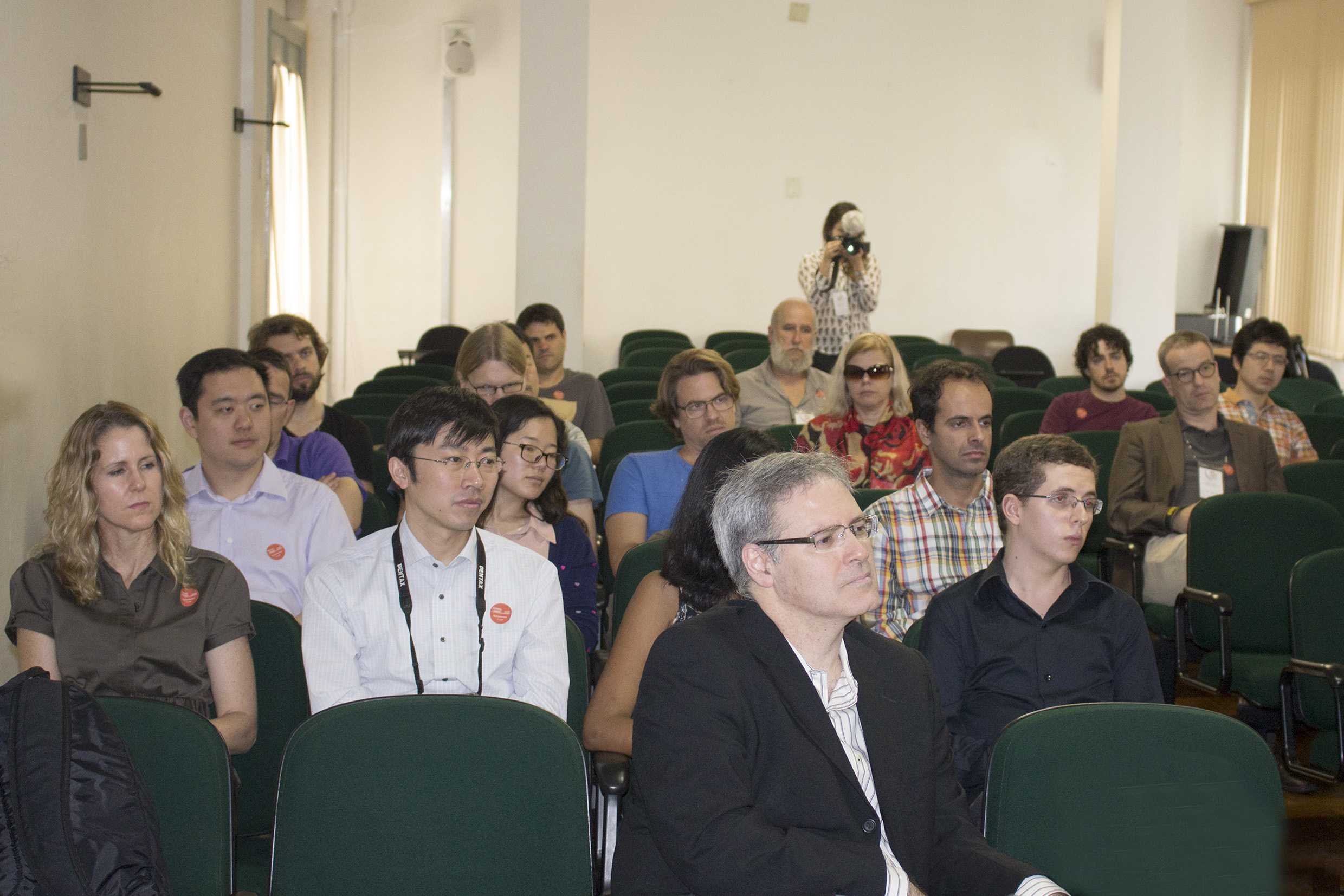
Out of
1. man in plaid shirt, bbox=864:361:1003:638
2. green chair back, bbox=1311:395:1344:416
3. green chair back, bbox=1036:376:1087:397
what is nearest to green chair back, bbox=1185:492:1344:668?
man in plaid shirt, bbox=864:361:1003:638

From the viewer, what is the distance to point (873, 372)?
12.4ft

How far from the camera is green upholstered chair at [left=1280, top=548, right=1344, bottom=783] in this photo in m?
2.87

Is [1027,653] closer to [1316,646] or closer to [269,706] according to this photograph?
[1316,646]

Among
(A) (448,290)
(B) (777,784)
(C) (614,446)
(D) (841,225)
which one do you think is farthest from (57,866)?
(A) (448,290)

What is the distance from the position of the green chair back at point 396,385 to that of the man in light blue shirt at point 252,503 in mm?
2641

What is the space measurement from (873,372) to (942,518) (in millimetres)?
974

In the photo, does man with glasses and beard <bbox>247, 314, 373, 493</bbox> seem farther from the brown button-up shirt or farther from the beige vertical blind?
the beige vertical blind

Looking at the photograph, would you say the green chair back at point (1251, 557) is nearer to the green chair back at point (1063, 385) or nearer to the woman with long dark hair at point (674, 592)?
the woman with long dark hair at point (674, 592)

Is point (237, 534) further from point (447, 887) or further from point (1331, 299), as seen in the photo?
point (1331, 299)

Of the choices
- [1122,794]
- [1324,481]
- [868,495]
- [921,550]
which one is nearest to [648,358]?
[1324,481]

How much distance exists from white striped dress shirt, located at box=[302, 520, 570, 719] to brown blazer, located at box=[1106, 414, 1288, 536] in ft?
8.25

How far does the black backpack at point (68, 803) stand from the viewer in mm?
1450

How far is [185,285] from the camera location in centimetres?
498

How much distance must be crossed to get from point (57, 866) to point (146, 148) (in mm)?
3681
